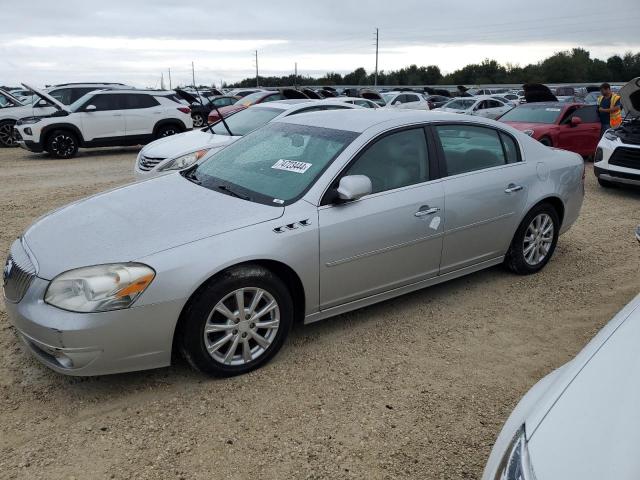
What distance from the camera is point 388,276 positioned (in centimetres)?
390

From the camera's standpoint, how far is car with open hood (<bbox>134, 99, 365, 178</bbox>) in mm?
7582

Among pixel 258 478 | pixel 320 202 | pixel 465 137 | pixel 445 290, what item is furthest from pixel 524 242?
pixel 258 478

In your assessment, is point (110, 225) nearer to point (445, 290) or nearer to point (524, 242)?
point (445, 290)

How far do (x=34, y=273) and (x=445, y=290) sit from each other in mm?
3206

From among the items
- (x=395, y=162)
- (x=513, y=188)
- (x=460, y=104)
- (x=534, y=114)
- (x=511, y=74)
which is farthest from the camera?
(x=511, y=74)

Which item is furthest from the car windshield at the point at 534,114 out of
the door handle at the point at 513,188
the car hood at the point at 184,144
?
the door handle at the point at 513,188

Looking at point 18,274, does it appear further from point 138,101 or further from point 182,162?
point 138,101

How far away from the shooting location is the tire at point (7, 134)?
15180 millimetres

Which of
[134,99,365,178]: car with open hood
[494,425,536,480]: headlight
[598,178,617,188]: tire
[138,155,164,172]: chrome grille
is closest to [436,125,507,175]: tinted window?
[494,425,536,480]: headlight

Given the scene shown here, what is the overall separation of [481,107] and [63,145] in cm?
1440

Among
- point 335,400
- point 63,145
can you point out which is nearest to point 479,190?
point 335,400

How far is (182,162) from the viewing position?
24.8 feet

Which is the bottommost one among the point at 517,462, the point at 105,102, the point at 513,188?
the point at 517,462

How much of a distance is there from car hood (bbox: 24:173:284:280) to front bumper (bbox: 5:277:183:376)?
0.73 feet
